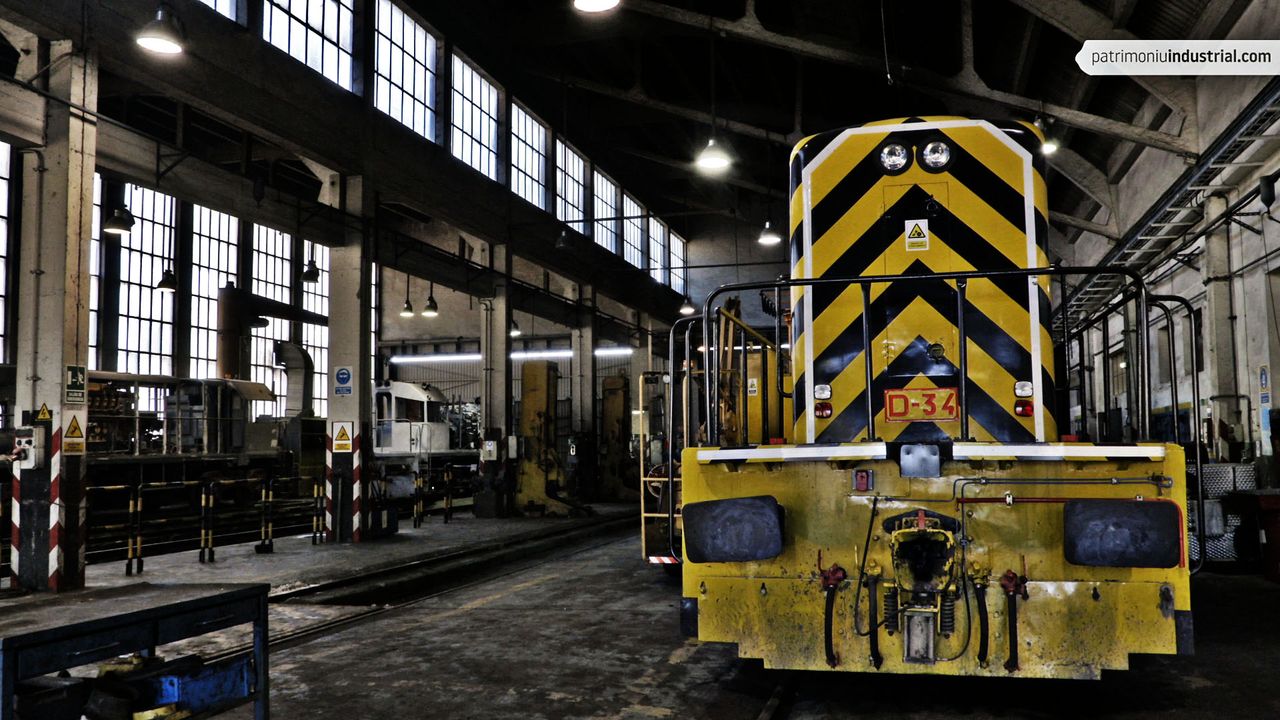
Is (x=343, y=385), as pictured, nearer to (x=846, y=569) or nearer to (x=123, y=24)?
(x=123, y=24)

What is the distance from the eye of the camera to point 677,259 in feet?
99.8

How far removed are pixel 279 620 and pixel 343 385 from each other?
254 inches

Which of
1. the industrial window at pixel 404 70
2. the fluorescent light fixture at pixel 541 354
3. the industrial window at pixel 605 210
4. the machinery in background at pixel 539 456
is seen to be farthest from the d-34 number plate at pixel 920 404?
the fluorescent light fixture at pixel 541 354

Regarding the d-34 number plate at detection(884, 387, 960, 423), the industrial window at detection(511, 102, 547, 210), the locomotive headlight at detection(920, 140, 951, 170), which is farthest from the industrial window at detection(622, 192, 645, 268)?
the d-34 number plate at detection(884, 387, 960, 423)

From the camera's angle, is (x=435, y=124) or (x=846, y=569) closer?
(x=846, y=569)

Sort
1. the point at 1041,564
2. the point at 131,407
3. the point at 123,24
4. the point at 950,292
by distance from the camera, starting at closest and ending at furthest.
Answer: the point at 1041,564 → the point at 950,292 → the point at 123,24 → the point at 131,407

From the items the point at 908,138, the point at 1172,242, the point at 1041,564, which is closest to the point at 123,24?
the point at 908,138

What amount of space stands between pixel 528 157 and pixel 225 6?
29.0 feet

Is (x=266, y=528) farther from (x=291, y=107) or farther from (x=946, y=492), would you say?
(x=946, y=492)

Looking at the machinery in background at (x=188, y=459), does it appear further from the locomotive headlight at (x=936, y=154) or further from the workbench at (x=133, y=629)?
the locomotive headlight at (x=936, y=154)

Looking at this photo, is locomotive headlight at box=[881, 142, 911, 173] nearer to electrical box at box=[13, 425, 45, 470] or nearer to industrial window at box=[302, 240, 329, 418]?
electrical box at box=[13, 425, 45, 470]

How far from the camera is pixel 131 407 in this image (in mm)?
18062

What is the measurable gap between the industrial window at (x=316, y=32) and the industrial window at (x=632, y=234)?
12.0 metres

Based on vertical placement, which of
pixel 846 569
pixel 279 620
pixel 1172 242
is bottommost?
pixel 279 620
